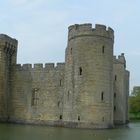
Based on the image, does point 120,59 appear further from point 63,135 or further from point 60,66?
point 63,135

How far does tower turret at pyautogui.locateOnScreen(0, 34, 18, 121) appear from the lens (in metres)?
39.6

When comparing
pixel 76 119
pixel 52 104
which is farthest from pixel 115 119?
pixel 76 119

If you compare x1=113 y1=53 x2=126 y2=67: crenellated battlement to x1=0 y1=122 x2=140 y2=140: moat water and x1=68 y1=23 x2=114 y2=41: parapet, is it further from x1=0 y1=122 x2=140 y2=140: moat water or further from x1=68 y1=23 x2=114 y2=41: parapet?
x1=0 y1=122 x2=140 y2=140: moat water

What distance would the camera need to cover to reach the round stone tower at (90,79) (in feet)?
105

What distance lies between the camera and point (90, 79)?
1276 inches

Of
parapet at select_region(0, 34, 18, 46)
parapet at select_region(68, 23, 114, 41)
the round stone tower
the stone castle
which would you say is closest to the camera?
the round stone tower

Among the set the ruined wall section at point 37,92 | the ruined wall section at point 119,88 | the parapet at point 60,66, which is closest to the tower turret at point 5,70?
the ruined wall section at point 37,92

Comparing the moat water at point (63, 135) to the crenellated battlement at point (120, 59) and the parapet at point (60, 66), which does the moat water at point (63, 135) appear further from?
the crenellated battlement at point (120, 59)

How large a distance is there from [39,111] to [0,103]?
4313mm

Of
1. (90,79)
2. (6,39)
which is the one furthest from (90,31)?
(6,39)

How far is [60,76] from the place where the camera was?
3747 cm

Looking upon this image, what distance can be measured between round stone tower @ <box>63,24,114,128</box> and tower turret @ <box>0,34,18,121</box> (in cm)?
831

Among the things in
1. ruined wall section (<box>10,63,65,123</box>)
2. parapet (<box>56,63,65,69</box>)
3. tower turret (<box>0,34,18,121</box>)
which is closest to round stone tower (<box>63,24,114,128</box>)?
parapet (<box>56,63,65,69</box>)

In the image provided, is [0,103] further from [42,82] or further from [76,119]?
[76,119]
